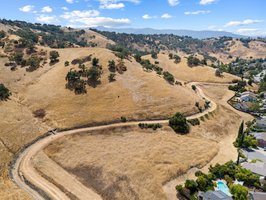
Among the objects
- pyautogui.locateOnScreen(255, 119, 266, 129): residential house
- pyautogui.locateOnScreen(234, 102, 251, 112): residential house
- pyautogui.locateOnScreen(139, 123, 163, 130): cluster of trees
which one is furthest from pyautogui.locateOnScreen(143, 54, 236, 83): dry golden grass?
pyautogui.locateOnScreen(139, 123, 163, 130): cluster of trees

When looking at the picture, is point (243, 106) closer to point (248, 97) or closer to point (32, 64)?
point (248, 97)

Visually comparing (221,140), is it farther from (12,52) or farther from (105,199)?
(12,52)

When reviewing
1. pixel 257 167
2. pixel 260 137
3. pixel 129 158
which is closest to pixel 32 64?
pixel 129 158

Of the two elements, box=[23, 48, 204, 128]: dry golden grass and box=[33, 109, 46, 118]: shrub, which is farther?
box=[33, 109, 46, 118]: shrub

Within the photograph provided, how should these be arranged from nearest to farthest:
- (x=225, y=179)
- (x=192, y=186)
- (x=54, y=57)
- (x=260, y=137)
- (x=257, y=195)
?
1. (x=257, y=195)
2. (x=192, y=186)
3. (x=225, y=179)
4. (x=260, y=137)
5. (x=54, y=57)

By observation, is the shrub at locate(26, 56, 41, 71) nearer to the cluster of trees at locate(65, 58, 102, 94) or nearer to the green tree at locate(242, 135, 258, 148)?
the cluster of trees at locate(65, 58, 102, 94)

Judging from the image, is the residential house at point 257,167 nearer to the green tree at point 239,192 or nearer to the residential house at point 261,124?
the green tree at point 239,192

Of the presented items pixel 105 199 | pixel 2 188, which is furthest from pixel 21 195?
pixel 105 199
